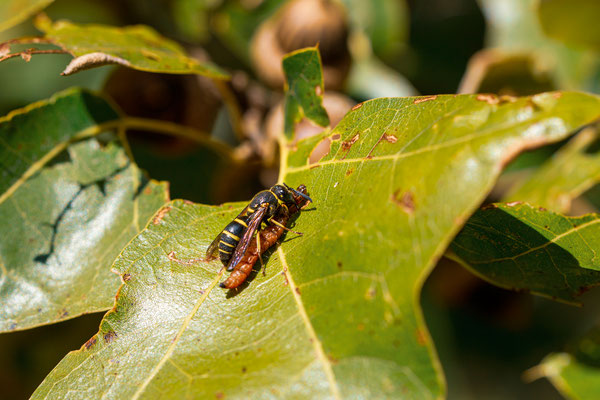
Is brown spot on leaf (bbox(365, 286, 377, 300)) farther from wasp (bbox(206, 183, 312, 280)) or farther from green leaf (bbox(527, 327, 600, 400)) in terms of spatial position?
green leaf (bbox(527, 327, 600, 400))

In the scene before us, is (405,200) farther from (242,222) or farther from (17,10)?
(17,10)

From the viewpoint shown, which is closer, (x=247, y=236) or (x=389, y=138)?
(x=389, y=138)

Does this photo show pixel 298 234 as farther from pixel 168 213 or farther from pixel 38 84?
pixel 38 84

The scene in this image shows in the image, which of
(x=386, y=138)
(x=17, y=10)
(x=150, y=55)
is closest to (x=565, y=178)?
(x=386, y=138)

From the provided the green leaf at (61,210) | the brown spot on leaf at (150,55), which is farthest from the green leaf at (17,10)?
the brown spot on leaf at (150,55)

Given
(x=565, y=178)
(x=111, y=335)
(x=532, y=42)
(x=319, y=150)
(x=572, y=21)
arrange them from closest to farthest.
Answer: (x=111, y=335)
(x=319, y=150)
(x=565, y=178)
(x=572, y=21)
(x=532, y=42)

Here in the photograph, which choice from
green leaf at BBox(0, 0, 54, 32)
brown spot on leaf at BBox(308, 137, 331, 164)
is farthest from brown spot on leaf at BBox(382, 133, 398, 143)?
green leaf at BBox(0, 0, 54, 32)
